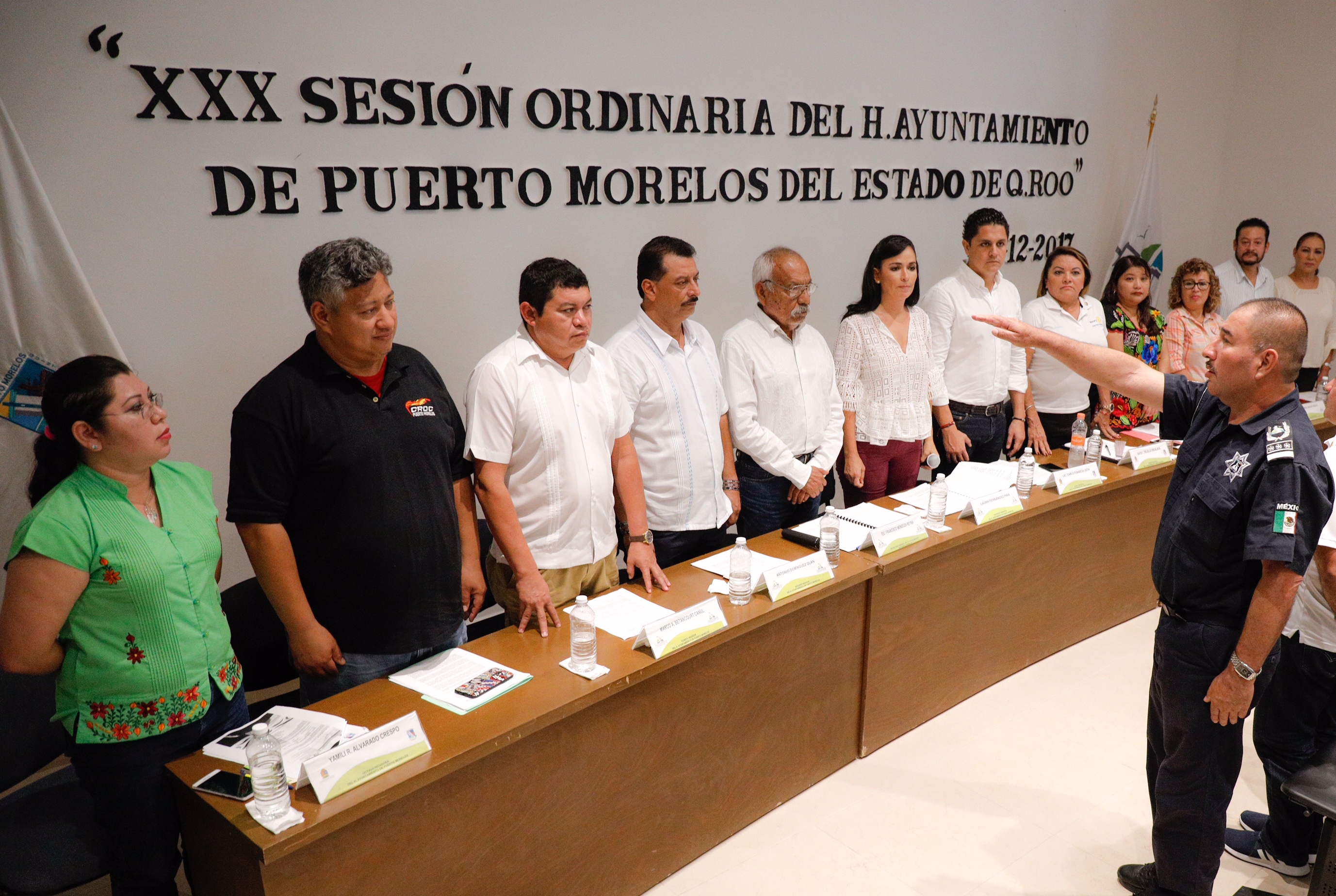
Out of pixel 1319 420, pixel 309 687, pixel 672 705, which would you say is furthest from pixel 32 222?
pixel 1319 420

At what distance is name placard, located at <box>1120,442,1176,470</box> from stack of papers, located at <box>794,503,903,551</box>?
118 centimetres

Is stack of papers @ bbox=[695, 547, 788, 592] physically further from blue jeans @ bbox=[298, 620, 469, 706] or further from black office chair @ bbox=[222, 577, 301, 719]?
black office chair @ bbox=[222, 577, 301, 719]

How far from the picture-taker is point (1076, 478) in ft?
10.6

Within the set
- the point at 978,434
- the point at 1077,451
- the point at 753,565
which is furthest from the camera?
the point at 978,434

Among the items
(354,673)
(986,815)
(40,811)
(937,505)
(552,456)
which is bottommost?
(986,815)

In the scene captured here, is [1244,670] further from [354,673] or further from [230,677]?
[230,677]

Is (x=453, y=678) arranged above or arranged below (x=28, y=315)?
below

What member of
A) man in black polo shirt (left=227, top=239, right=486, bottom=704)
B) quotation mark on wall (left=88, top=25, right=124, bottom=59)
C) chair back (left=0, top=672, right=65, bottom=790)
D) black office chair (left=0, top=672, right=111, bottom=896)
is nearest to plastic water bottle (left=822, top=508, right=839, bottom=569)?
man in black polo shirt (left=227, top=239, right=486, bottom=704)

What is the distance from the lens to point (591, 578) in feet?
8.24

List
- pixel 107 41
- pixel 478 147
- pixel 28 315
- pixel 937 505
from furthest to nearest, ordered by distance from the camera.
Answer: pixel 478 147 → pixel 937 505 → pixel 107 41 → pixel 28 315

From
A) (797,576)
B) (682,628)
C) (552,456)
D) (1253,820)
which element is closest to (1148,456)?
(1253,820)

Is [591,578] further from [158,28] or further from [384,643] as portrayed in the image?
[158,28]

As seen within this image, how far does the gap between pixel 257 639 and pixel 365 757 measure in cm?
103

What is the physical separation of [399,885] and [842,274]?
3449 mm
